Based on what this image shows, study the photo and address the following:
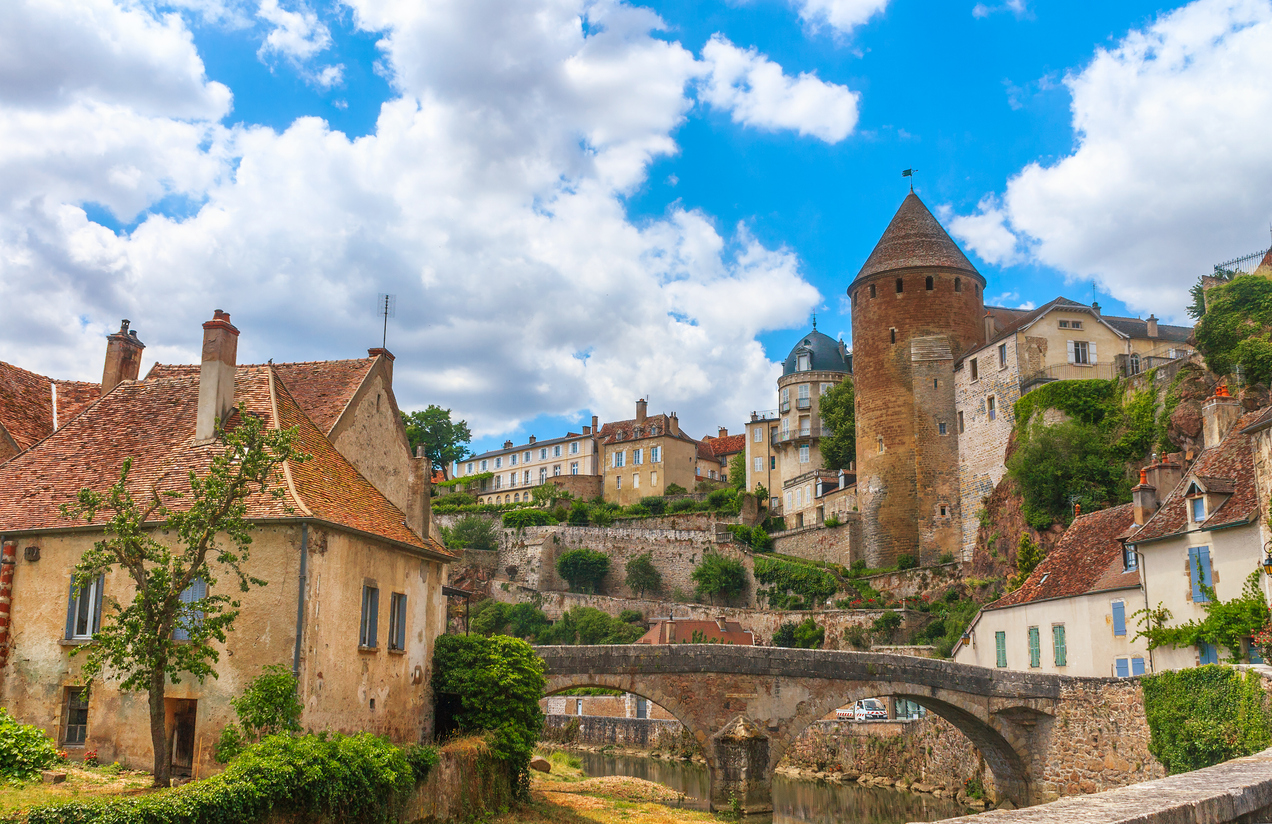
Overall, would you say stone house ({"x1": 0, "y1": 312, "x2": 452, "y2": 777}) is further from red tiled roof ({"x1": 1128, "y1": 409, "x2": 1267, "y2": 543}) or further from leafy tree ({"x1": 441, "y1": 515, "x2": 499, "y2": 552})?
leafy tree ({"x1": 441, "y1": 515, "x2": 499, "y2": 552})

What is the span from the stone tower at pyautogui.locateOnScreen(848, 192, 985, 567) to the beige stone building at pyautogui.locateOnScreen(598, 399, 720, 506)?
21988mm

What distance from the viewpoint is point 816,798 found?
1134 inches

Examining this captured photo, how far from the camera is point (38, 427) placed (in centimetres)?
1966

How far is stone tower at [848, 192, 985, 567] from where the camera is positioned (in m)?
50.2

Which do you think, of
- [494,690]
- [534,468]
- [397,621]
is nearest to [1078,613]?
[494,690]

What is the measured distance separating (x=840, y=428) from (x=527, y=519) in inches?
815

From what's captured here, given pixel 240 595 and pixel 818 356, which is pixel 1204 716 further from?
pixel 818 356

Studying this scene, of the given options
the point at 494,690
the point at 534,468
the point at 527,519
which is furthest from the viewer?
the point at 534,468

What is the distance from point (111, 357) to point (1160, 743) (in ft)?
74.4

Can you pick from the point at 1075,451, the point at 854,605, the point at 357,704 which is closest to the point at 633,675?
the point at 357,704

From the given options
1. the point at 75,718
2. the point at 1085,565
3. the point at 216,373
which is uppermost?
the point at 216,373

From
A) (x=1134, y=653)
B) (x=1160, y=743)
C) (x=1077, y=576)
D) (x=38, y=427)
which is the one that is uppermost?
(x=38, y=427)

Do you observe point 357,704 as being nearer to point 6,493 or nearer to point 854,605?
point 6,493

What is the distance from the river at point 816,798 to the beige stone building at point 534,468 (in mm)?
40918
